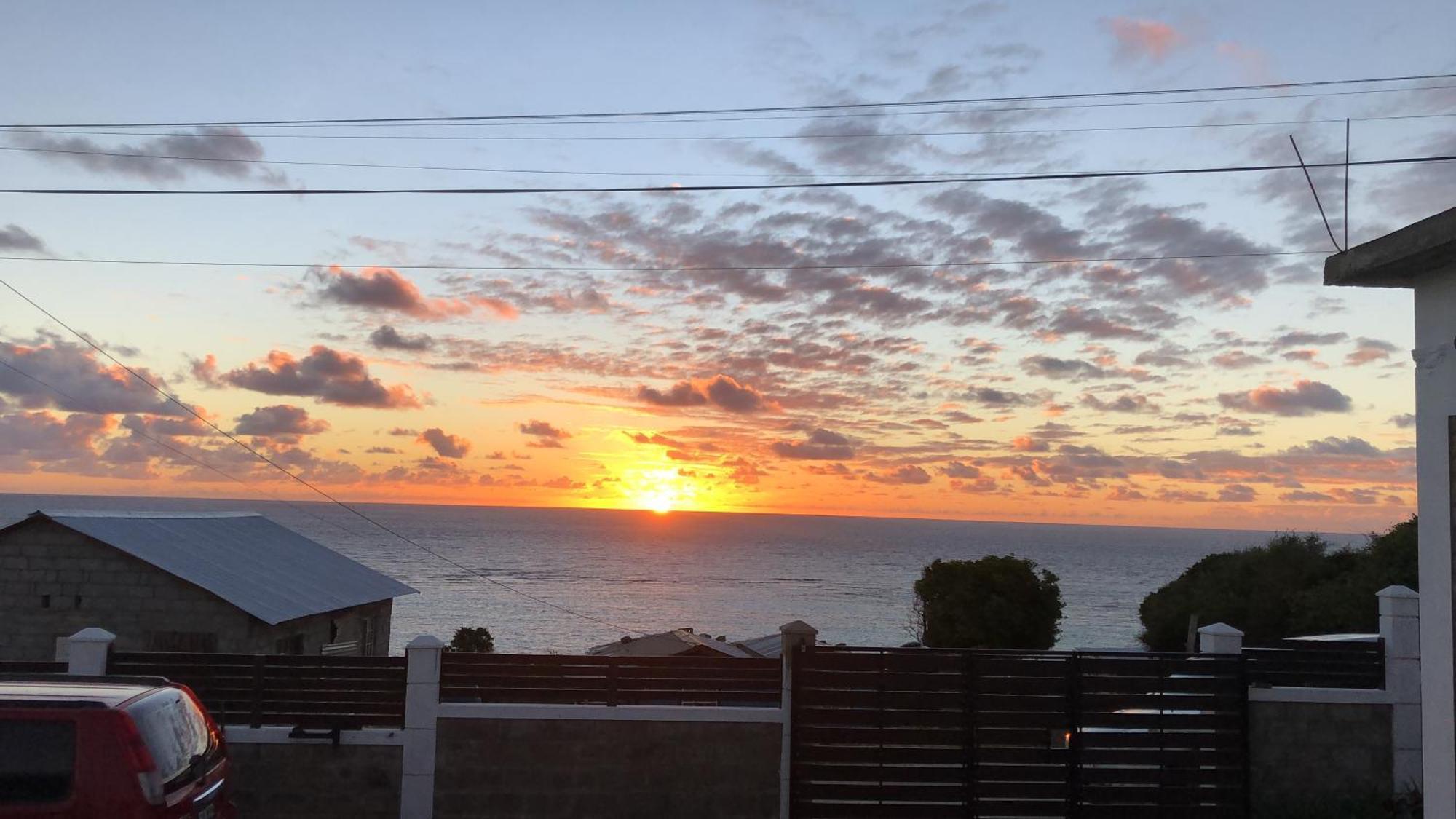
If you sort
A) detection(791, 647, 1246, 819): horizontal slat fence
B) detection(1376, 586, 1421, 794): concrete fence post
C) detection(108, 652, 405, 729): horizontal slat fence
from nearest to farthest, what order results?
detection(791, 647, 1246, 819): horizontal slat fence
detection(108, 652, 405, 729): horizontal slat fence
detection(1376, 586, 1421, 794): concrete fence post

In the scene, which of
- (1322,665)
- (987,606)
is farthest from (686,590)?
(1322,665)

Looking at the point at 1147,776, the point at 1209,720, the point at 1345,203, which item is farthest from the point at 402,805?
the point at 1345,203

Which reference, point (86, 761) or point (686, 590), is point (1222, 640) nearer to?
point (86, 761)

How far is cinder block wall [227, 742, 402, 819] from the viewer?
1159 cm

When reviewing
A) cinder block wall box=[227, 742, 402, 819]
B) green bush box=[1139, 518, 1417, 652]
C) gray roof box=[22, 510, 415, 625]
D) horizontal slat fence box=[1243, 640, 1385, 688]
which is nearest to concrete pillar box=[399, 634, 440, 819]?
cinder block wall box=[227, 742, 402, 819]

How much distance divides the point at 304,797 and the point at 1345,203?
1094 centimetres

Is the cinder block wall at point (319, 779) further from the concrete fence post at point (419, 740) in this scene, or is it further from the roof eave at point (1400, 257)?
the roof eave at point (1400, 257)

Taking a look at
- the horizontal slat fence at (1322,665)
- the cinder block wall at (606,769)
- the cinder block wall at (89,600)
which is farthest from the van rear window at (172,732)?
the cinder block wall at (89,600)

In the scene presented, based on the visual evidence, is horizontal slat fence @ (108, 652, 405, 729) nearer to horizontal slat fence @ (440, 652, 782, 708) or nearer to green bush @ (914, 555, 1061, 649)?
horizontal slat fence @ (440, 652, 782, 708)

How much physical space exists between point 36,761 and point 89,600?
15436 mm

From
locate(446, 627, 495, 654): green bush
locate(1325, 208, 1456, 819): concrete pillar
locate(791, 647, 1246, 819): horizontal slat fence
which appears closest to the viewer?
locate(1325, 208, 1456, 819): concrete pillar

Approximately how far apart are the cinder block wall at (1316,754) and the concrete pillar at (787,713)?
Answer: 16.6 feet

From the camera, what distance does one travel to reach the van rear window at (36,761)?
21.8 ft

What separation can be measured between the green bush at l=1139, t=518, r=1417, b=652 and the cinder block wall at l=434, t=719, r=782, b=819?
73.8ft
